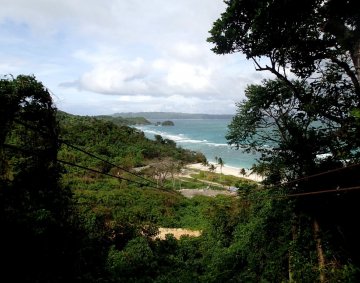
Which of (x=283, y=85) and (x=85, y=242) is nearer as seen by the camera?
(x=283, y=85)

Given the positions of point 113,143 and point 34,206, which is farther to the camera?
point 113,143

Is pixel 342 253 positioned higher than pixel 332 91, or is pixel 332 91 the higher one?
pixel 332 91

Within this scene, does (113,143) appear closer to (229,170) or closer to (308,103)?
(229,170)

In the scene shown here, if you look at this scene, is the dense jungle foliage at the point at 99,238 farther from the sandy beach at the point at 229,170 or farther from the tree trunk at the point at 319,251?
the sandy beach at the point at 229,170

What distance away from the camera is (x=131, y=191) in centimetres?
Answer: 3431

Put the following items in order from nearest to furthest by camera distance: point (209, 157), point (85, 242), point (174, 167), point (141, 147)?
1. point (85, 242)
2. point (174, 167)
3. point (141, 147)
4. point (209, 157)

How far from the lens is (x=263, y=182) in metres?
12.5

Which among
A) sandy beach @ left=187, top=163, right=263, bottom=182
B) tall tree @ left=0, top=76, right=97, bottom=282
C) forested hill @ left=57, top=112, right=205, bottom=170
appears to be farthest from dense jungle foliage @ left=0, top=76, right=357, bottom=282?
sandy beach @ left=187, top=163, right=263, bottom=182

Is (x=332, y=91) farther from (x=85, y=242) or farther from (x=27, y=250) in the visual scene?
(x=85, y=242)

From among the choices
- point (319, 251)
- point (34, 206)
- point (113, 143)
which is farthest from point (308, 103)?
point (113, 143)

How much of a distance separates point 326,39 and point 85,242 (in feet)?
40.4

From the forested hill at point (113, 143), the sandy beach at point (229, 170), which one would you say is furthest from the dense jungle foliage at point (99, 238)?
the sandy beach at point (229, 170)

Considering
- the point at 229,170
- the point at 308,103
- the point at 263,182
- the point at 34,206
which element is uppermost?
the point at 308,103

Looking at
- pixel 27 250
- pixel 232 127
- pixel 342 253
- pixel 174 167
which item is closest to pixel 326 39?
pixel 232 127
